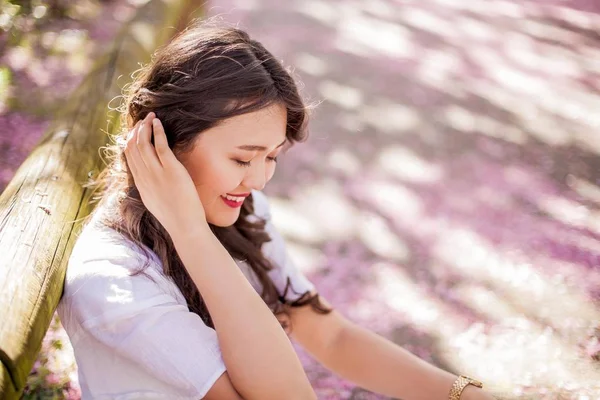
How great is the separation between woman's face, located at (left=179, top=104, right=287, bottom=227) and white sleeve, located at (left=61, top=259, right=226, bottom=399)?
405mm

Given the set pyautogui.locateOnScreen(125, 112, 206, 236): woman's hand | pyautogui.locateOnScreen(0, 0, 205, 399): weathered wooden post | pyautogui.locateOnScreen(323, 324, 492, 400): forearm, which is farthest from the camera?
pyautogui.locateOnScreen(323, 324, 492, 400): forearm

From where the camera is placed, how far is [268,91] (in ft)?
7.19

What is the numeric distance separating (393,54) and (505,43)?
Result: 1024 millimetres

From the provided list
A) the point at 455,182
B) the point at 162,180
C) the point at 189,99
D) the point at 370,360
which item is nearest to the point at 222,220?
the point at 162,180

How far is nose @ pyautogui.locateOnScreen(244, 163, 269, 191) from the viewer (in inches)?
87.7

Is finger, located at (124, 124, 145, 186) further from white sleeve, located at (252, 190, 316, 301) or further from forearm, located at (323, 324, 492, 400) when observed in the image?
forearm, located at (323, 324, 492, 400)

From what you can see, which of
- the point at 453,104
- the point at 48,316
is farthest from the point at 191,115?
the point at 453,104

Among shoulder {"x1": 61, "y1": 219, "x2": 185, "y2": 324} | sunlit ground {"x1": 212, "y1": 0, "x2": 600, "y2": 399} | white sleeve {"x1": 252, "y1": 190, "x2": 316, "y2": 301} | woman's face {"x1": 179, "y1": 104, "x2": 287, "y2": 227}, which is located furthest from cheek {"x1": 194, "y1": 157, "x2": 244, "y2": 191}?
sunlit ground {"x1": 212, "y1": 0, "x2": 600, "y2": 399}

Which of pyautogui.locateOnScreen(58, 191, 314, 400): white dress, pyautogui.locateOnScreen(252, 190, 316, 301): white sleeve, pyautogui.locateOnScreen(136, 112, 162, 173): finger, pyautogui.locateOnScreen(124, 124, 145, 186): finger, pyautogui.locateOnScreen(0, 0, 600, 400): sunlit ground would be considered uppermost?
pyautogui.locateOnScreen(136, 112, 162, 173): finger

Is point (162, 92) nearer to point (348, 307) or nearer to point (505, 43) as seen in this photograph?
point (348, 307)

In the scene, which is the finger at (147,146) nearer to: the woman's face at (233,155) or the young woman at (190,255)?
the young woman at (190,255)

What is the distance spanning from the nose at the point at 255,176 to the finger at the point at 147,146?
29 cm

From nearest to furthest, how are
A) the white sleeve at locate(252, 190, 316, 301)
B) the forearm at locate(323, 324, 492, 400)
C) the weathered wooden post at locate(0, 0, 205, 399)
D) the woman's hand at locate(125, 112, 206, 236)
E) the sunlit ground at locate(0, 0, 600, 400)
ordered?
1. the weathered wooden post at locate(0, 0, 205, 399)
2. the woman's hand at locate(125, 112, 206, 236)
3. the forearm at locate(323, 324, 492, 400)
4. the white sleeve at locate(252, 190, 316, 301)
5. the sunlit ground at locate(0, 0, 600, 400)

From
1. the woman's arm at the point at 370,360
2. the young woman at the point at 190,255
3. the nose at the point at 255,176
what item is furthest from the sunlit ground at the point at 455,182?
the nose at the point at 255,176
